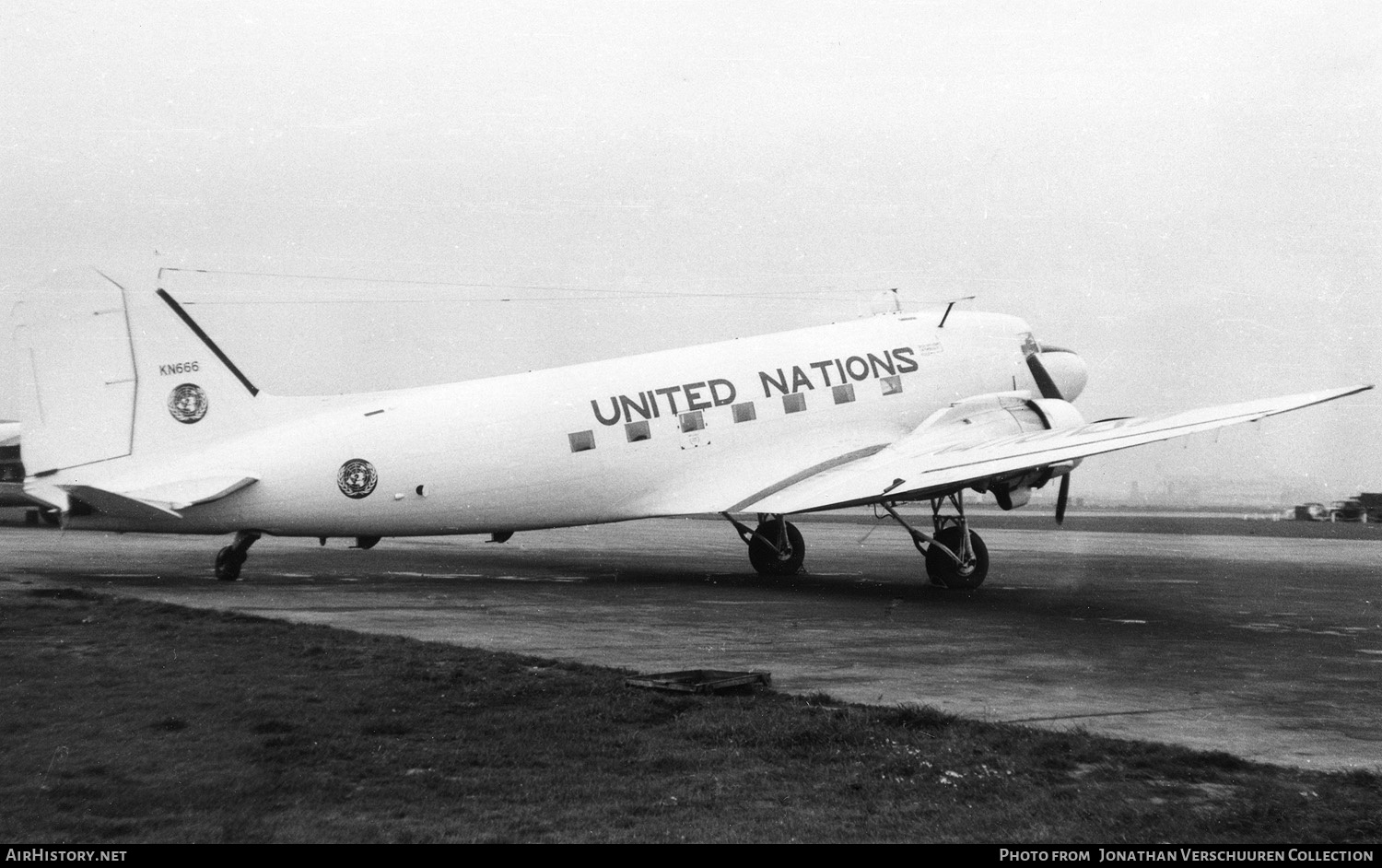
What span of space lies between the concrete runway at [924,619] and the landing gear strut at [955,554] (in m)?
0.47

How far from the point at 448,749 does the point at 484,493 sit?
12497mm

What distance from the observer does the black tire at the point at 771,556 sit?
23688mm

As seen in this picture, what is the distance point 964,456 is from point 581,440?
6.43 metres

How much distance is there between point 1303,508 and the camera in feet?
264

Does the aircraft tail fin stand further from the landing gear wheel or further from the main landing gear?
the landing gear wheel

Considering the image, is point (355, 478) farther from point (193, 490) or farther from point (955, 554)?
point (955, 554)

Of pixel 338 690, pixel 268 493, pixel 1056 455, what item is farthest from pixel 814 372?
pixel 338 690

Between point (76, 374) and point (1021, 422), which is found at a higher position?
point (76, 374)

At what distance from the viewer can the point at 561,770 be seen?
23.8ft

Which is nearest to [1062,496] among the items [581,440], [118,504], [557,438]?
[581,440]

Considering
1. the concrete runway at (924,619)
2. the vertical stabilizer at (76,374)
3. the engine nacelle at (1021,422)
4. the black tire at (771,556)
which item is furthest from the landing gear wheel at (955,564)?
the vertical stabilizer at (76,374)

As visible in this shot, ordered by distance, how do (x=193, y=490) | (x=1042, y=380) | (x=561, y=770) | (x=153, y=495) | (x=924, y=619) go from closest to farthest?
(x=561, y=770) < (x=924, y=619) < (x=153, y=495) < (x=193, y=490) < (x=1042, y=380)
